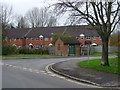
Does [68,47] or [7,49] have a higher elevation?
[68,47]

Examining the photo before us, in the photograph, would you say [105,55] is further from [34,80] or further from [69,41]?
[69,41]

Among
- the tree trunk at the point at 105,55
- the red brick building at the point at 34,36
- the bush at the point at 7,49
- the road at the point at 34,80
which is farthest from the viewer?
the red brick building at the point at 34,36

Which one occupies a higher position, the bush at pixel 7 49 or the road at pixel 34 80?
the bush at pixel 7 49

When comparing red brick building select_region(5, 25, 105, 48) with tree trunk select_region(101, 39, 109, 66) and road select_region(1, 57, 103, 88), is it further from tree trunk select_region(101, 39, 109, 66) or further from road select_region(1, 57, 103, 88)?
road select_region(1, 57, 103, 88)

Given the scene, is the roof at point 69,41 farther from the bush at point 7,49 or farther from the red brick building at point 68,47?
the bush at point 7,49

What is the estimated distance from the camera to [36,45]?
250ft

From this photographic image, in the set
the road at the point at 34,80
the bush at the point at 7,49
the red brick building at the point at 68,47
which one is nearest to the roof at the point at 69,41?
the red brick building at the point at 68,47

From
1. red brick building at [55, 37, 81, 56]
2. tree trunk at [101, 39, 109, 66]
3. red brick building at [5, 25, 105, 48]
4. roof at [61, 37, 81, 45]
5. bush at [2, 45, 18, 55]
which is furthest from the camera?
red brick building at [5, 25, 105, 48]

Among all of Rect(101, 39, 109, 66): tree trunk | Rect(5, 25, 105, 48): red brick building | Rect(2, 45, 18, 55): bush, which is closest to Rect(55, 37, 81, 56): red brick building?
Rect(2, 45, 18, 55): bush

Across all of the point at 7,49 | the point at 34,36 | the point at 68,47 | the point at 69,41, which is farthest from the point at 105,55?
the point at 34,36

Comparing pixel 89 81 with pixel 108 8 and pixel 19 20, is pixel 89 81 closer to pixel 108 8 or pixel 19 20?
pixel 108 8

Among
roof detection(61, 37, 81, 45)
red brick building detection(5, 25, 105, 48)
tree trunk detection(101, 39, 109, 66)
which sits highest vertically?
red brick building detection(5, 25, 105, 48)

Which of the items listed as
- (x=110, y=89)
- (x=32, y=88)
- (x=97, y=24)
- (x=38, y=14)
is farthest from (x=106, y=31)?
(x=38, y=14)

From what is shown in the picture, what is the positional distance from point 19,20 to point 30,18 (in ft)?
16.8
